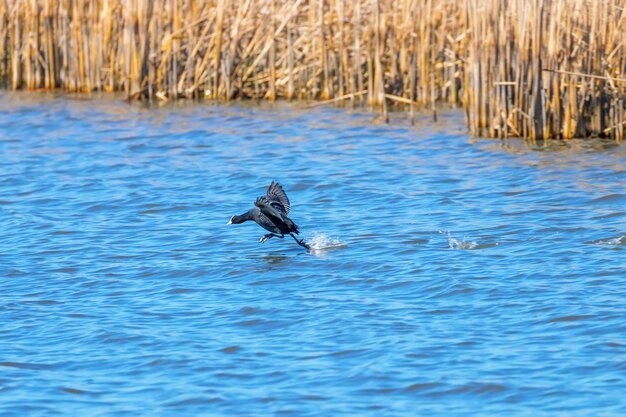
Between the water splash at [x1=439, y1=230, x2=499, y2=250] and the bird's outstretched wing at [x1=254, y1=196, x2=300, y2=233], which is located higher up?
the bird's outstretched wing at [x1=254, y1=196, x2=300, y2=233]

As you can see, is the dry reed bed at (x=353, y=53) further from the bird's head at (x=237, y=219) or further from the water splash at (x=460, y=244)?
the bird's head at (x=237, y=219)

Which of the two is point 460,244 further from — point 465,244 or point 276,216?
point 276,216

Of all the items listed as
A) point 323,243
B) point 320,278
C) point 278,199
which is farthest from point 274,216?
point 320,278

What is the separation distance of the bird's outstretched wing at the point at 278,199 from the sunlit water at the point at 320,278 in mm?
349

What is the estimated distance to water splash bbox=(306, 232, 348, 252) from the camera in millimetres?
8109

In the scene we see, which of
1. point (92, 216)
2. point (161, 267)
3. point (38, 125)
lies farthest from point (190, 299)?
point (38, 125)

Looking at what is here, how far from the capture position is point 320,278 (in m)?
7.29

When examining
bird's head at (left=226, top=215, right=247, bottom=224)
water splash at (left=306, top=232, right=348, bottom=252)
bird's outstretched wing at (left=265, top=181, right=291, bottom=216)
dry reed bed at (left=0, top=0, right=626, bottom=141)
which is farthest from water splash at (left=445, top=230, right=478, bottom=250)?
dry reed bed at (left=0, top=0, right=626, bottom=141)

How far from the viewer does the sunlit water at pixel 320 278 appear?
533cm

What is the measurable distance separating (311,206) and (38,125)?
5339mm

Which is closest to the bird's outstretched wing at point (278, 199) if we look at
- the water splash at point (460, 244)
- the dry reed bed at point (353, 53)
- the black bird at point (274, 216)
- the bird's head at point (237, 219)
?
the black bird at point (274, 216)

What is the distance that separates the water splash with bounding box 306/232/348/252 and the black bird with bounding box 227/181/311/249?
60 mm

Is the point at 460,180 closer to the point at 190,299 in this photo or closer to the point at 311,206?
the point at 311,206

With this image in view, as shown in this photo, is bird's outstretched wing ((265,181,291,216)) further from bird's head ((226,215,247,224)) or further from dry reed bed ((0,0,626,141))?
dry reed bed ((0,0,626,141))
